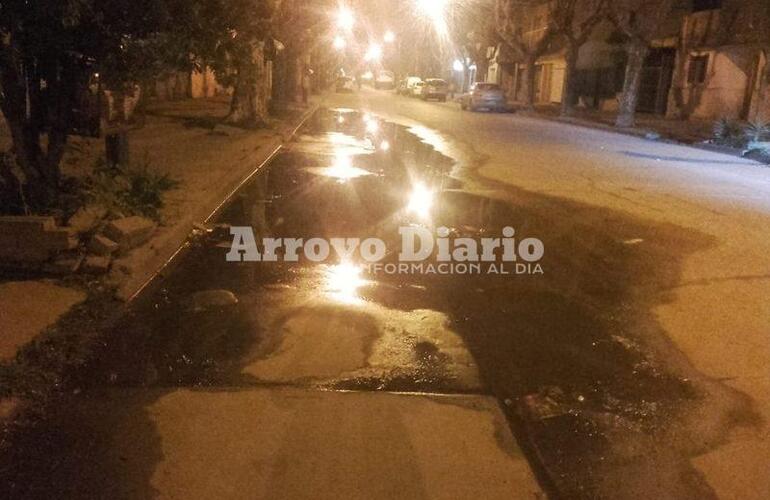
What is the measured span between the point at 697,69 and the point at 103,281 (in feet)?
114

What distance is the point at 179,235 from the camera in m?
9.33

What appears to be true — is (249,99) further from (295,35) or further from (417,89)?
(417,89)

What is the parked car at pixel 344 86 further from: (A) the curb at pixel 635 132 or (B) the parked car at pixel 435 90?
(A) the curb at pixel 635 132

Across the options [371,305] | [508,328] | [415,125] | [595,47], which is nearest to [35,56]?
[371,305]

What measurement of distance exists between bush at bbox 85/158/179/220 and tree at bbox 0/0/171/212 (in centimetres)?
45

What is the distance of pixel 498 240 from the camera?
1002 centimetres

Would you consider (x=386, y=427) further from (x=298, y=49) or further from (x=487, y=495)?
(x=298, y=49)

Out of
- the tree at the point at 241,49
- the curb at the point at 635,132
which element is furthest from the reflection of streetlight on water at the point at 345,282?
the curb at the point at 635,132

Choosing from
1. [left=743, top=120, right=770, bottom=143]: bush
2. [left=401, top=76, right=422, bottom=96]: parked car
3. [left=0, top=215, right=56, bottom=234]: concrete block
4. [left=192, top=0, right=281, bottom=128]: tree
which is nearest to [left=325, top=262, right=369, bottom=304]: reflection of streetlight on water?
[left=0, top=215, right=56, bottom=234]: concrete block

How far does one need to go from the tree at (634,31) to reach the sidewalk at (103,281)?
61.9ft

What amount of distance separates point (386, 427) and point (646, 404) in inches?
72.7

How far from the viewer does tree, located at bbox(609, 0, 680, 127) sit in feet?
103

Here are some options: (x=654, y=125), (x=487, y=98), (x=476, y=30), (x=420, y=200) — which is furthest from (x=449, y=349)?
(x=476, y=30)

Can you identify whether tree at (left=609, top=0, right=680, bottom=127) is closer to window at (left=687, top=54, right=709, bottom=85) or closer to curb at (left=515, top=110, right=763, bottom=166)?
curb at (left=515, top=110, right=763, bottom=166)
